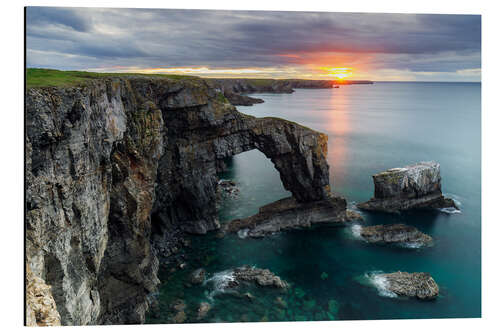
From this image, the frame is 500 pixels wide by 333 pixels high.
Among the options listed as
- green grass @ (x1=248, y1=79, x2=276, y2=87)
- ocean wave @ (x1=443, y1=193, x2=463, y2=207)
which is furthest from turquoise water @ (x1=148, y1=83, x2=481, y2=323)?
green grass @ (x1=248, y1=79, x2=276, y2=87)

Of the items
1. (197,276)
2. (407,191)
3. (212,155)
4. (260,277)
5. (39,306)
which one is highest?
(212,155)

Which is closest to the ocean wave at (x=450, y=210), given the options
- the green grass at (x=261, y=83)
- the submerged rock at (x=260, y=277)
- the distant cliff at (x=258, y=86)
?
the submerged rock at (x=260, y=277)

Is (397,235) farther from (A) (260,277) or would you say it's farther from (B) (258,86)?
(B) (258,86)

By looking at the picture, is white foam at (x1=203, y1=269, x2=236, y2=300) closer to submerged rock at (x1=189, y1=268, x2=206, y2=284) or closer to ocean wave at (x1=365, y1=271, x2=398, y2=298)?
submerged rock at (x1=189, y1=268, x2=206, y2=284)

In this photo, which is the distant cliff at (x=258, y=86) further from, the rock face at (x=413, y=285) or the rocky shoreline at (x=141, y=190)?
the rock face at (x=413, y=285)

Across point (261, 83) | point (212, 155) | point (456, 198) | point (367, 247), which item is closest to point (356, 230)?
point (367, 247)
